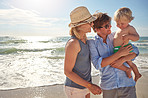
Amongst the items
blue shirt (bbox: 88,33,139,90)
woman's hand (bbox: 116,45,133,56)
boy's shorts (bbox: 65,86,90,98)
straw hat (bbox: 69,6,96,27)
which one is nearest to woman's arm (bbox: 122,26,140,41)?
woman's hand (bbox: 116,45,133,56)

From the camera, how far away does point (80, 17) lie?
5.86 feet

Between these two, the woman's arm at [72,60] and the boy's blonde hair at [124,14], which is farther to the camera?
the boy's blonde hair at [124,14]

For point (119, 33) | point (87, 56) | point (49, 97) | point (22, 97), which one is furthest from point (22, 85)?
point (119, 33)

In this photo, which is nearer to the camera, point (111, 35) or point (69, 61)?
point (69, 61)

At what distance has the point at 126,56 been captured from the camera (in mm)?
1869

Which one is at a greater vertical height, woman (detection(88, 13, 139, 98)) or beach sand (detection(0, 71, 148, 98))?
woman (detection(88, 13, 139, 98))

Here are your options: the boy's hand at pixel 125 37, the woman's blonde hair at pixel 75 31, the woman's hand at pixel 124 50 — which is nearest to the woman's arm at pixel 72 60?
the woman's blonde hair at pixel 75 31

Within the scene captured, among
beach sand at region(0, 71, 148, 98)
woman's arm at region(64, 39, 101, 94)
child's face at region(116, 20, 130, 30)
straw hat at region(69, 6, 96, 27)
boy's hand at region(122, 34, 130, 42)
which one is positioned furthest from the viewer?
beach sand at region(0, 71, 148, 98)

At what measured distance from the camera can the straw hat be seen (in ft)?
5.85

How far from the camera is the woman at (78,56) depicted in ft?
5.56

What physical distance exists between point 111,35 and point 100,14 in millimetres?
430

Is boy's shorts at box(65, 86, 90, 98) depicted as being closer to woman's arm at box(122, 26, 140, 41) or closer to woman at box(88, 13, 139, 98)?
woman at box(88, 13, 139, 98)

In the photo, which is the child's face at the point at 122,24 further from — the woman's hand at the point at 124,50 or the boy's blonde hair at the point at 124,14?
the woman's hand at the point at 124,50

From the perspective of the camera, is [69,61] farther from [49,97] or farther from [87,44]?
[49,97]
